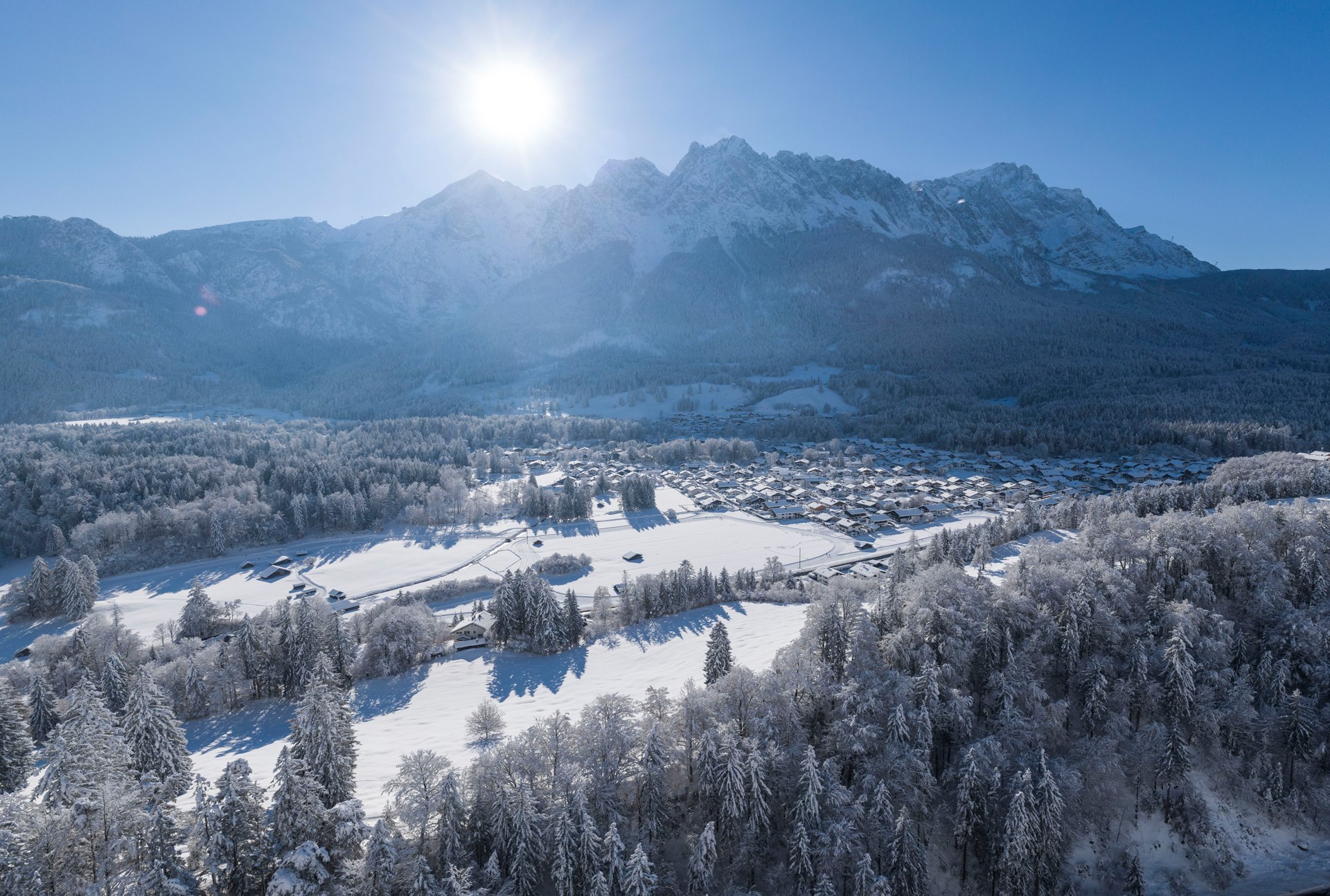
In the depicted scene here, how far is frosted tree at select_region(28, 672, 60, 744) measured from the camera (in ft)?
89.9

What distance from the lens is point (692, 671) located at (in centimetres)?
3325

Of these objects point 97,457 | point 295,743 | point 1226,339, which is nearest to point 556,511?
point 295,743

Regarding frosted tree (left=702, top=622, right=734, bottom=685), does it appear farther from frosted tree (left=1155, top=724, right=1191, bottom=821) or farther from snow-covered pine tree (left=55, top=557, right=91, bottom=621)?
snow-covered pine tree (left=55, top=557, right=91, bottom=621)

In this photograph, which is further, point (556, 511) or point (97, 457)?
point (97, 457)

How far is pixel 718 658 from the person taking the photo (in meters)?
28.7

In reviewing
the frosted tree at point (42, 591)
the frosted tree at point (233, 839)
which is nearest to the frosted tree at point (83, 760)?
the frosted tree at point (233, 839)

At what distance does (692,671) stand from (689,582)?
11.9 metres

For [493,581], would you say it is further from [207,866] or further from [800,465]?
[800,465]

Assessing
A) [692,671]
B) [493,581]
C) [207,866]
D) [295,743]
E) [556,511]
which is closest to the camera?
[207,866]

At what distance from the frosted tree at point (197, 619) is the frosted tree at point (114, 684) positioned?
37.5 feet

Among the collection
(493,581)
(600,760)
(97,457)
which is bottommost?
(493,581)

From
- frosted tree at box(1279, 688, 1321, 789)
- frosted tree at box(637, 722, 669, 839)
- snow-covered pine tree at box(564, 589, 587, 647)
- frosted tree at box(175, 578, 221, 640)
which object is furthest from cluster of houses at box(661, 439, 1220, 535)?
frosted tree at box(175, 578, 221, 640)

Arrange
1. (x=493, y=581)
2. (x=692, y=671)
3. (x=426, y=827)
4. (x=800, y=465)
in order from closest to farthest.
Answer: (x=426, y=827), (x=692, y=671), (x=493, y=581), (x=800, y=465)

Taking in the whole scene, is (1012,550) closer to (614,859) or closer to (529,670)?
(529,670)
